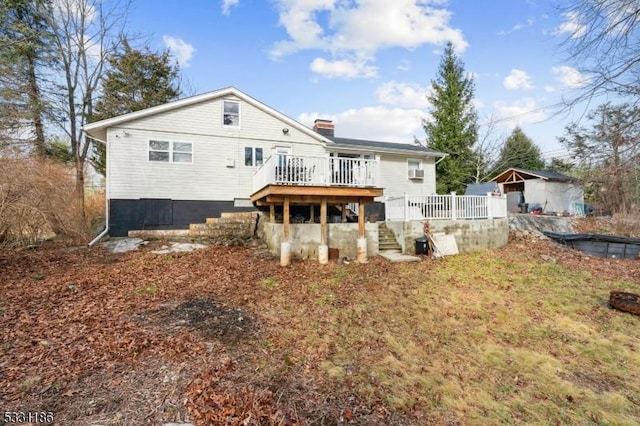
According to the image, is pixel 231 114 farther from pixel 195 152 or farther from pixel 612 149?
pixel 612 149

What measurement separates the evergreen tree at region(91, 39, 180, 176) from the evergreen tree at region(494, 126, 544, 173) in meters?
30.3

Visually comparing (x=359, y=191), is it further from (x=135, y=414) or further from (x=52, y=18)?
(x=52, y=18)

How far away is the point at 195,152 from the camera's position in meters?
12.5

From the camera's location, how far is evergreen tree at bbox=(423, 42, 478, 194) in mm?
24453

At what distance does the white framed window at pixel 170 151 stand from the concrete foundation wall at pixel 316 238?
16.6ft

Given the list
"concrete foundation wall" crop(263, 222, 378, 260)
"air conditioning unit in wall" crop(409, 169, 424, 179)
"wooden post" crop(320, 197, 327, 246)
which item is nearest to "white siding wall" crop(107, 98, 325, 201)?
"concrete foundation wall" crop(263, 222, 378, 260)

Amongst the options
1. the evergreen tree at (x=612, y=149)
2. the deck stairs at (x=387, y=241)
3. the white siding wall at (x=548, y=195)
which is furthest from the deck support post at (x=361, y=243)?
the white siding wall at (x=548, y=195)

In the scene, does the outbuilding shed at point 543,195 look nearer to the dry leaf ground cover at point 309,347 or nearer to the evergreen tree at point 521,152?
the evergreen tree at point 521,152

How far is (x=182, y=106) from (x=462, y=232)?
11.9 meters

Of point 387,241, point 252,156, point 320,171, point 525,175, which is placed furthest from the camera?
point 525,175

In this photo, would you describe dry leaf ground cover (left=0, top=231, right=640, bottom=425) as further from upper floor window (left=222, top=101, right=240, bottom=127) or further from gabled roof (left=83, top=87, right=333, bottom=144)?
upper floor window (left=222, top=101, right=240, bottom=127)

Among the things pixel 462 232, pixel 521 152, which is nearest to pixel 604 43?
pixel 462 232

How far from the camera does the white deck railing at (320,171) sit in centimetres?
839

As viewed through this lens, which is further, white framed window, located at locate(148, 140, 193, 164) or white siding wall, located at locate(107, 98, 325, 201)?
white framed window, located at locate(148, 140, 193, 164)
